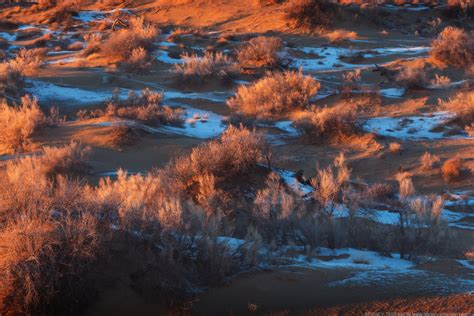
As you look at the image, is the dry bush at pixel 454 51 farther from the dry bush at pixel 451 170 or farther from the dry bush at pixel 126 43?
the dry bush at pixel 126 43

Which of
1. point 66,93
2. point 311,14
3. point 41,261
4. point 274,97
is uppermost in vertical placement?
point 41,261

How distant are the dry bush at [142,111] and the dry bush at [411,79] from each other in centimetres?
772

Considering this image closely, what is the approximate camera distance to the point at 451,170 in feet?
44.1

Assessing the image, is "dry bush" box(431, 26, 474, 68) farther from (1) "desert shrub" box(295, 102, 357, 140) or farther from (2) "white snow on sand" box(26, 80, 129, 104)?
(2) "white snow on sand" box(26, 80, 129, 104)

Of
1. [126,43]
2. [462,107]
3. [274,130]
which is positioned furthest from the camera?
[126,43]

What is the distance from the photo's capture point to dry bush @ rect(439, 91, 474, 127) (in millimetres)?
17312

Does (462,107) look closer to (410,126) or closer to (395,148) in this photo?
(410,126)

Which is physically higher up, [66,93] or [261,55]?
[261,55]

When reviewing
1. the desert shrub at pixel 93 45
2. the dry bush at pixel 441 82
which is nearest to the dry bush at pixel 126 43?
the desert shrub at pixel 93 45

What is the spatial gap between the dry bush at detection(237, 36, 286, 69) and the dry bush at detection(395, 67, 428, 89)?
5180mm

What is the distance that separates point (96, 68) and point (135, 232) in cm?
1990

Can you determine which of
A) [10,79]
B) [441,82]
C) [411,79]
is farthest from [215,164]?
[441,82]

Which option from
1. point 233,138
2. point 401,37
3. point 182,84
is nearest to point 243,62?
point 182,84

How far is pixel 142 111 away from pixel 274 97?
14.7 ft
